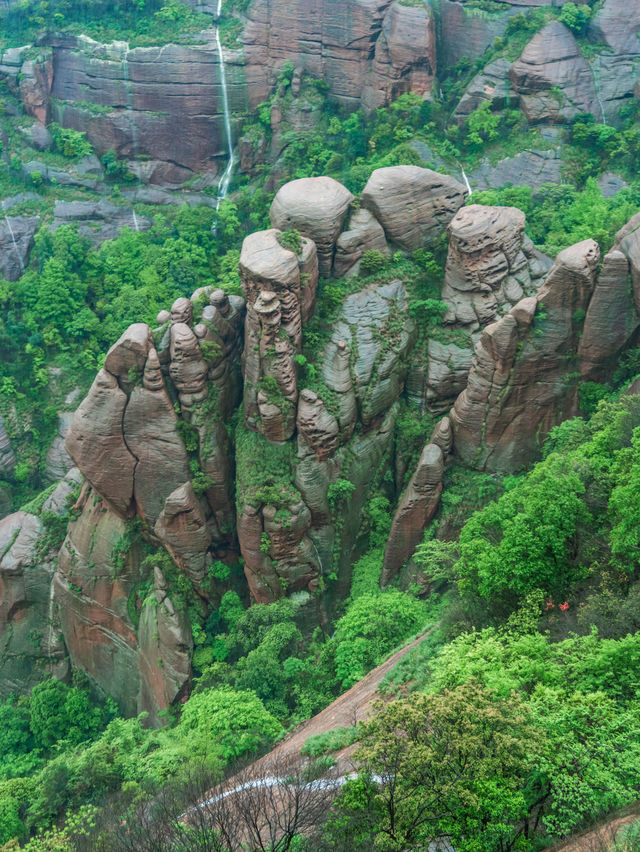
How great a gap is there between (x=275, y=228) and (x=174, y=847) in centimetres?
2516

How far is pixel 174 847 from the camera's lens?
49.9 feet

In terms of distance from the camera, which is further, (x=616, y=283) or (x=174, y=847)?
(x=616, y=283)

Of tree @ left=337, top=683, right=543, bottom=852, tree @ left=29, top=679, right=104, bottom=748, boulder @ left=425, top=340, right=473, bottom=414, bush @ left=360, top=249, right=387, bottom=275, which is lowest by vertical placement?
tree @ left=29, top=679, right=104, bottom=748

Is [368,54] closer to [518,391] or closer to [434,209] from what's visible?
[434,209]

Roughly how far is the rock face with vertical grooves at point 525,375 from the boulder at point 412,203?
269 inches

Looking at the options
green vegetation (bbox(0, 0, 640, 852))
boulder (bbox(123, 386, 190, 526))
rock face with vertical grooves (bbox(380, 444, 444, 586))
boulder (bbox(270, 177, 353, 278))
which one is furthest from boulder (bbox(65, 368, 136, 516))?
rock face with vertical grooves (bbox(380, 444, 444, 586))

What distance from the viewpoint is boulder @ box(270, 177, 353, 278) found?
32.9m

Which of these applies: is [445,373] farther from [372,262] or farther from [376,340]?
[372,262]

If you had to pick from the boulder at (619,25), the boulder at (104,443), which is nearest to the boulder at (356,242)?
the boulder at (104,443)

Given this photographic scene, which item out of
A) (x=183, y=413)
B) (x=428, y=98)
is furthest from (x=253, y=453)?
(x=428, y=98)

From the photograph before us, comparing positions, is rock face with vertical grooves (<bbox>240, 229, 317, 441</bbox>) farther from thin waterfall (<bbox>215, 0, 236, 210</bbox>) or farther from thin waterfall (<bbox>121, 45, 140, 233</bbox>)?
thin waterfall (<bbox>121, 45, 140, 233</bbox>)

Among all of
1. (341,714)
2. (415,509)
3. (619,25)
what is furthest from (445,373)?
(619,25)

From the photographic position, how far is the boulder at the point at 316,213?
32.9m

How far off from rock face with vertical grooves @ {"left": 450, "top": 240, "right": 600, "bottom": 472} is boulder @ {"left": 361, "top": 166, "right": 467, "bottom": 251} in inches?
269
